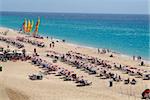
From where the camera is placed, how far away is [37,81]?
84.4 feet

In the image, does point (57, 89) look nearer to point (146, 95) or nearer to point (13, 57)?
point (146, 95)

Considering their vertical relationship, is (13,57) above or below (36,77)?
above

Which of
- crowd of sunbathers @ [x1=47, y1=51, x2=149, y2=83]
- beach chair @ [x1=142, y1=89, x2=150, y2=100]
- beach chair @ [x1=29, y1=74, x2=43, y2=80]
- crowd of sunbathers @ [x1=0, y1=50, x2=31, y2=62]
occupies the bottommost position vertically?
beach chair @ [x1=142, y1=89, x2=150, y2=100]

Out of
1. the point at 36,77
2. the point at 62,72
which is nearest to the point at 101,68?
the point at 62,72

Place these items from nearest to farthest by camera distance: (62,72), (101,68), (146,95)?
(146,95)
(62,72)
(101,68)

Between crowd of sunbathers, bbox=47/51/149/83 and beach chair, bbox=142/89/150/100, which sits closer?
beach chair, bbox=142/89/150/100

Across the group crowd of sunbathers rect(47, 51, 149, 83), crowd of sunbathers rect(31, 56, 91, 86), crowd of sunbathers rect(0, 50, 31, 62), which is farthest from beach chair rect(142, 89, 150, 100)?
crowd of sunbathers rect(0, 50, 31, 62)

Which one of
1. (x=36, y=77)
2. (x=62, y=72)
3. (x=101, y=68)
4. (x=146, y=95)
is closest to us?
(x=146, y=95)

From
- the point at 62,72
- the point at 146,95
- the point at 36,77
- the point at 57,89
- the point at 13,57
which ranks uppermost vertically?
the point at 13,57

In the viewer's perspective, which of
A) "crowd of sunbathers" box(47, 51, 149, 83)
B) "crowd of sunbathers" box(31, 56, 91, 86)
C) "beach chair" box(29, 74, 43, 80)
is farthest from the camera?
"crowd of sunbathers" box(47, 51, 149, 83)

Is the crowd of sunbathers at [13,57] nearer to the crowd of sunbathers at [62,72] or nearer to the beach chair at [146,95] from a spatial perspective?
the crowd of sunbathers at [62,72]

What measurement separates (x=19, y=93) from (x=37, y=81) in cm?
419

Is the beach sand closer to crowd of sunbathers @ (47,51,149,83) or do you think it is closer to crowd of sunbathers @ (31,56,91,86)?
crowd of sunbathers @ (31,56,91,86)

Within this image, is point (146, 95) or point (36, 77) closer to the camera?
point (146, 95)
